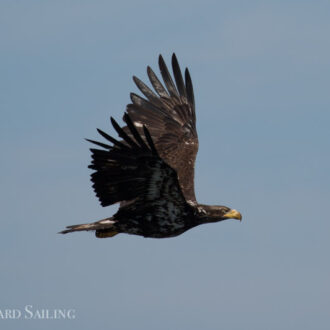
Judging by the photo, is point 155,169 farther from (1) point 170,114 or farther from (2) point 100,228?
(1) point 170,114

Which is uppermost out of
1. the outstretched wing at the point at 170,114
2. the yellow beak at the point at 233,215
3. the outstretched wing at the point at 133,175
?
the outstretched wing at the point at 170,114

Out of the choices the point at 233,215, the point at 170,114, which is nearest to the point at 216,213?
the point at 233,215

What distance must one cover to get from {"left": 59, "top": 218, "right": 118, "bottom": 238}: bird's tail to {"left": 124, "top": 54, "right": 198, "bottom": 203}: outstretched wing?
7.60 feet

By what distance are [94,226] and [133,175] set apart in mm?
1942

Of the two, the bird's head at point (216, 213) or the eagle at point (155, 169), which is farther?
the bird's head at point (216, 213)

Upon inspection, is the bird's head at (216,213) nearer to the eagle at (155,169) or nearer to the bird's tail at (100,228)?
the eagle at (155,169)

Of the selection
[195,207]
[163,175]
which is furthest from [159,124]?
[163,175]

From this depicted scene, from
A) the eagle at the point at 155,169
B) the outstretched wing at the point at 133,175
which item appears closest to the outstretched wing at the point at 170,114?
the eagle at the point at 155,169

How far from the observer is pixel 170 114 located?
789 inches

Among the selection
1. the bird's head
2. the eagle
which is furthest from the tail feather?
the bird's head

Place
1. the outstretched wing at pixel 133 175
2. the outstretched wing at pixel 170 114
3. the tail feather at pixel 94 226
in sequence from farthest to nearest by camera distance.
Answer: the outstretched wing at pixel 170 114 < the tail feather at pixel 94 226 < the outstretched wing at pixel 133 175

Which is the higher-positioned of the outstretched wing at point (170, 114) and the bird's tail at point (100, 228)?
the outstretched wing at point (170, 114)

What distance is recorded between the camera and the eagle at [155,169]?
1497 cm

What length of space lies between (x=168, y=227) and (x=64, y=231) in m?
1.90
